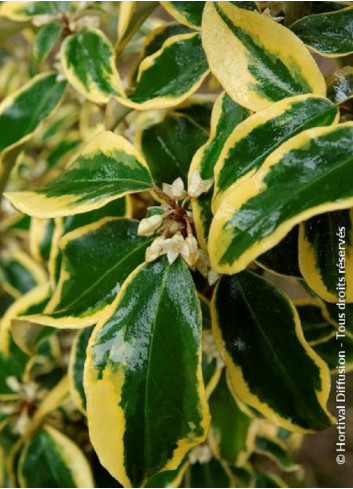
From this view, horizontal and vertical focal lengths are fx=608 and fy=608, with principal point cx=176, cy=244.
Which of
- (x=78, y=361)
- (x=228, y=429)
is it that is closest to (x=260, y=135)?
(x=78, y=361)

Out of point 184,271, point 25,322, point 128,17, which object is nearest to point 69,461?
point 25,322

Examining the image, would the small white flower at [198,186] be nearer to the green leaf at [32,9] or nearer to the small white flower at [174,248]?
the small white flower at [174,248]

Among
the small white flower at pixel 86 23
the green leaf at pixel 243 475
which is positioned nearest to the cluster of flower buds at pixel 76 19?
the small white flower at pixel 86 23

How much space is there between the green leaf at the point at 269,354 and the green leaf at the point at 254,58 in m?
0.18

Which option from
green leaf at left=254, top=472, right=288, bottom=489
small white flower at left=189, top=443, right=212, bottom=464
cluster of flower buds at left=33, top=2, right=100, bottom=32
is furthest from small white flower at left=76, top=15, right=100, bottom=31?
green leaf at left=254, top=472, right=288, bottom=489

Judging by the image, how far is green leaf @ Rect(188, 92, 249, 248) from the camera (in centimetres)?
54

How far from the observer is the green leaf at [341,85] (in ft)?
1.89

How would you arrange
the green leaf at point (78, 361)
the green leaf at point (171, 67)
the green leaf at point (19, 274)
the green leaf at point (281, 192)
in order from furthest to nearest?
the green leaf at point (19, 274), the green leaf at point (78, 361), the green leaf at point (171, 67), the green leaf at point (281, 192)

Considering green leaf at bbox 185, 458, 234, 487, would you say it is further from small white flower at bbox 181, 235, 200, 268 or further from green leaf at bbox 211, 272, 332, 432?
small white flower at bbox 181, 235, 200, 268

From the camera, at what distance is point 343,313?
1.93 feet

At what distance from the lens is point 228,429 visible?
0.85 metres

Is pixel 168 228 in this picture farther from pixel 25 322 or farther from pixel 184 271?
pixel 25 322

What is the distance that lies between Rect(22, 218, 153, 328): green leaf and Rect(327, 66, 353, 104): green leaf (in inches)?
8.7

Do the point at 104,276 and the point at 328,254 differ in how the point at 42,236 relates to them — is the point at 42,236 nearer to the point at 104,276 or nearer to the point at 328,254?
the point at 104,276
